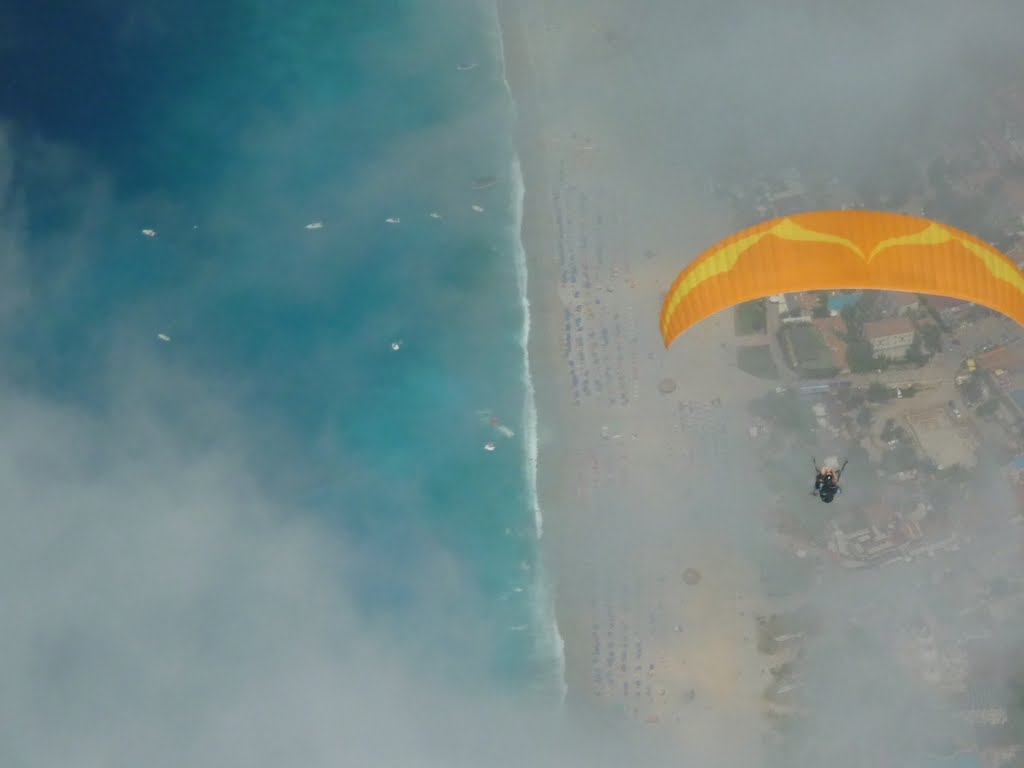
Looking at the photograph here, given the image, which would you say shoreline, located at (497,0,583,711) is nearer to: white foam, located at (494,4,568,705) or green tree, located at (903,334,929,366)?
white foam, located at (494,4,568,705)

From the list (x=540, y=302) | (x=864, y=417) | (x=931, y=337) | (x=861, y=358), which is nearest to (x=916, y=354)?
(x=931, y=337)

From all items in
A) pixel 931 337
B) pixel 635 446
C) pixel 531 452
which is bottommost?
pixel 531 452

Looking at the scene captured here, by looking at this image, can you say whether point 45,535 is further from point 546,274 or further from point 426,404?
point 546,274

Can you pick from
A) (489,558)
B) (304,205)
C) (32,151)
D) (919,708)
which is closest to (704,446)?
(489,558)

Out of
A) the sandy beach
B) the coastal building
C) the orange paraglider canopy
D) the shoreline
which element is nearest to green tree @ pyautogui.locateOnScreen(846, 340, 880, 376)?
the coastal building

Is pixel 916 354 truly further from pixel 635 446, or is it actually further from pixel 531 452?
pixel 531 452

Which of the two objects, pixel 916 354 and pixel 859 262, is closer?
pixel 859 262

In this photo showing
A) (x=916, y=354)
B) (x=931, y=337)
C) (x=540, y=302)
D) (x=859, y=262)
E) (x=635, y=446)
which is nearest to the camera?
(x=859, y=262)
